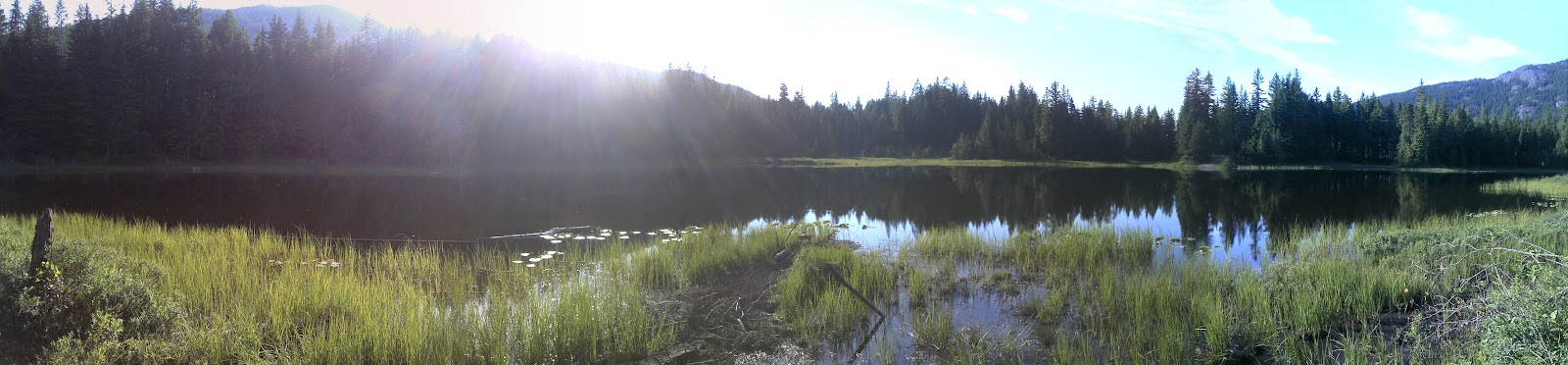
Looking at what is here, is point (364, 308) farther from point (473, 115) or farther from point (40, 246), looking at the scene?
point (473, 115)

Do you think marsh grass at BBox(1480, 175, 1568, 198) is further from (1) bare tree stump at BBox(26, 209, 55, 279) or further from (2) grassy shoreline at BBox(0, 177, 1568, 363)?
(1) bare tree stump at BBox(26, 209, 55, 279)

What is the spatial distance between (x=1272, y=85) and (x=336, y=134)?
112 meters

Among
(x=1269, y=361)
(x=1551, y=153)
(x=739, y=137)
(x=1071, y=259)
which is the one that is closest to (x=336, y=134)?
(x=739, y=137)

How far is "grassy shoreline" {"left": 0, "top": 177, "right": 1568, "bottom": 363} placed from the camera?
5336 millimetres

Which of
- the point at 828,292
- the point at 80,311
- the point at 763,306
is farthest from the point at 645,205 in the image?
the point at 80,311

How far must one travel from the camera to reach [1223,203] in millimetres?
27844

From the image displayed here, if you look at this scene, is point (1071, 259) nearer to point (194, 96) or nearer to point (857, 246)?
point (857, 246)

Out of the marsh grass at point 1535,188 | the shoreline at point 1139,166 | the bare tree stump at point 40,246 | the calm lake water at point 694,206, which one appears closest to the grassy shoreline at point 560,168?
the shoreline at point 1139,166

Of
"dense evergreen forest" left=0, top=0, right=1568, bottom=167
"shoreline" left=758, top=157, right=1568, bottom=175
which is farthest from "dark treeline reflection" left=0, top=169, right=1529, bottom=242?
"shoreline" left=758, top=157, right=1568, bottom=175

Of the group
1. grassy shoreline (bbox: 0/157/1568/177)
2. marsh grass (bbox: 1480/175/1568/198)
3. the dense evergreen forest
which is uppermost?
the dense evergreen forest

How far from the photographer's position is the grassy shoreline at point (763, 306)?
17.5ft

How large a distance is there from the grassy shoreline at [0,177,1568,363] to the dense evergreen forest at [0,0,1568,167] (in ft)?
170

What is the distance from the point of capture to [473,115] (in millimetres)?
61781

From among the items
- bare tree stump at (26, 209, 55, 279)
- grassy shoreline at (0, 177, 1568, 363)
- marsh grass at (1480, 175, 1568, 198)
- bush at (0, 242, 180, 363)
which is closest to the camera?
bush at (0, 242, 180, 363)
